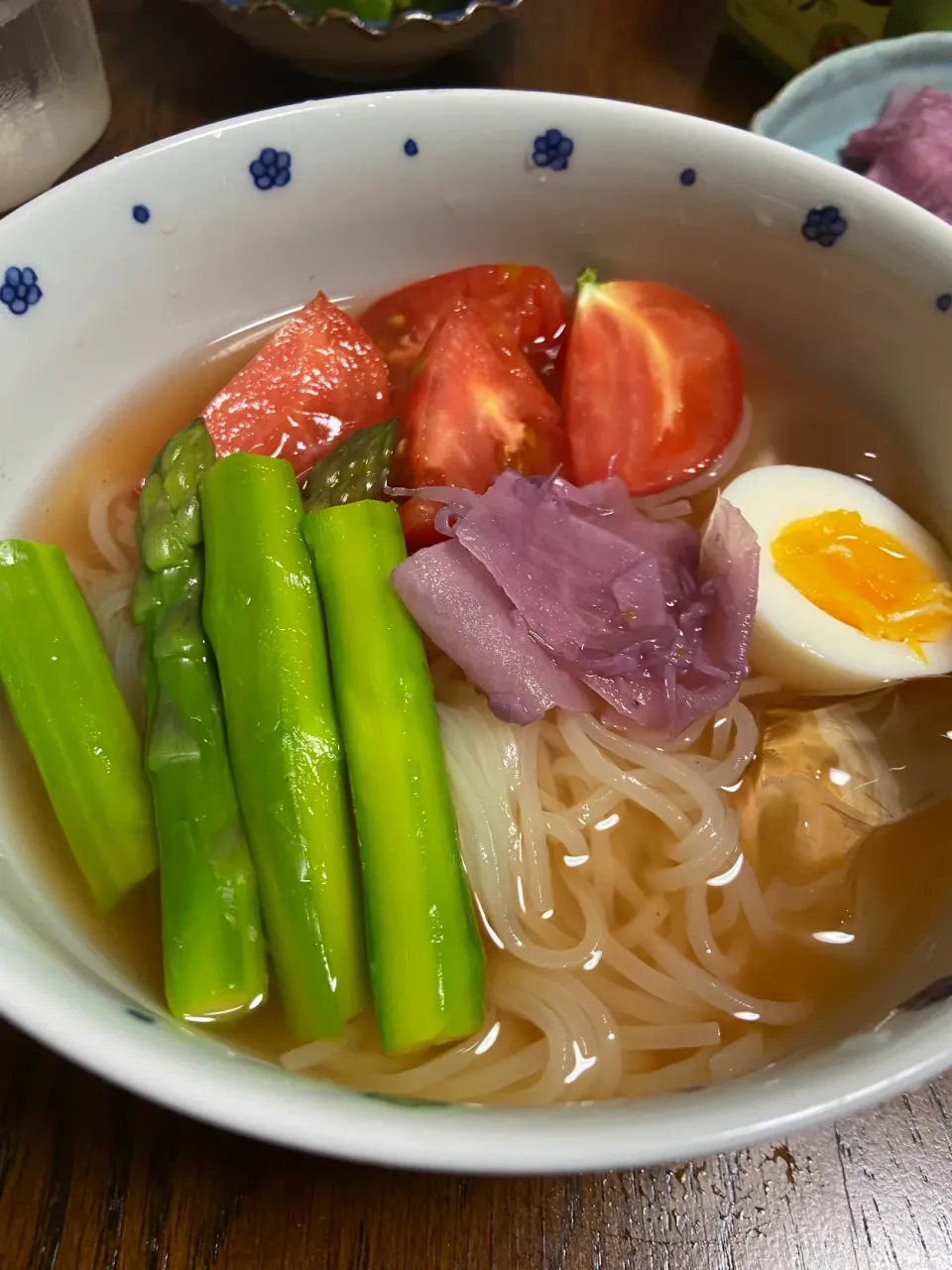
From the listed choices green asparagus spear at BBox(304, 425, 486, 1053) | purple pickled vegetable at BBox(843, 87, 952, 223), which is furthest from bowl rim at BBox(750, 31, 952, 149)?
green asparagus spear at BBox(304, 425, 486, 1053)

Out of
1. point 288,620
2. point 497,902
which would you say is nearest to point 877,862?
point 497,902

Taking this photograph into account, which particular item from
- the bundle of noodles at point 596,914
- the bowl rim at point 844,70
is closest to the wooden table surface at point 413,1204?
Result: the bundle of noodles at point 596,914

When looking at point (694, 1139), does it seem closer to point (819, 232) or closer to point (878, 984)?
point (878, 984)

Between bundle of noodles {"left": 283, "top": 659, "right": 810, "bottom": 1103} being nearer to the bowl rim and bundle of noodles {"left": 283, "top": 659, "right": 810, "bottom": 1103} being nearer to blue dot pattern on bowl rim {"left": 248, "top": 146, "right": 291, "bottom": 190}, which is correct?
blue dot pattern on bowl rim {"left": 248, "top": 146, "right": 291, "bottom": 190}

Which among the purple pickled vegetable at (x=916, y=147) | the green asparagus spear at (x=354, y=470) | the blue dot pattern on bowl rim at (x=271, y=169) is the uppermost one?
the blue dot pattern on bowl rim at (x=271, y=169)

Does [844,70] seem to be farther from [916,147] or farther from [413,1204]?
[413,1204]

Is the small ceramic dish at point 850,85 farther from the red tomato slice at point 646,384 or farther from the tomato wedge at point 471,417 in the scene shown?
the tomato wedge at point 471,417
